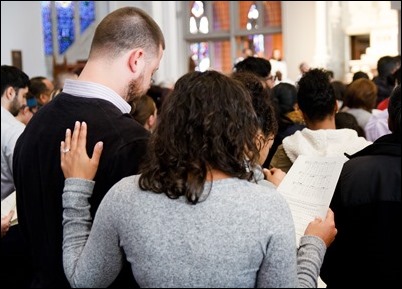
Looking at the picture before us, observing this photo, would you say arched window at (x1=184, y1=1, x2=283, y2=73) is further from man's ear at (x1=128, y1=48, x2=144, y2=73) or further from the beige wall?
man's ear at (x1=128, y1=48, x2=144, y2=73)

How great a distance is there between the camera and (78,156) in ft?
5.41

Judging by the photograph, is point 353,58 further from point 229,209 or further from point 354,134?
point 229,209

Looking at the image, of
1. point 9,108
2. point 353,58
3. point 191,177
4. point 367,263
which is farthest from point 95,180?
point 353,58

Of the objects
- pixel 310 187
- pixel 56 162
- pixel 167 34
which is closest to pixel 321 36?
pixel 167 34

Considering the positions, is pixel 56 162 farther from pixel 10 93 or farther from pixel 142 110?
pixel 10 93

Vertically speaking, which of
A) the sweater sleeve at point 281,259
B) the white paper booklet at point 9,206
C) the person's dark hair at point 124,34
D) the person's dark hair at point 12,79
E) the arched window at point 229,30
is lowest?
the white paper booklet at point 9,206

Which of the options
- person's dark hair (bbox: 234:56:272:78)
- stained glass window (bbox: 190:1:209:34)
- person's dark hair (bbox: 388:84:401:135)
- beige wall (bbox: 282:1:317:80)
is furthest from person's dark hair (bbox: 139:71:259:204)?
stained glass window (bbox: 190:1:209:34)

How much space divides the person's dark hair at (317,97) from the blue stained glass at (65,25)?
1596 centimetres

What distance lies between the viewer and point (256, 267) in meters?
1.43

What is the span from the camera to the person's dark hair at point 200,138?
1.42 meters

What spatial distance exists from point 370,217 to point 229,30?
14114 mm

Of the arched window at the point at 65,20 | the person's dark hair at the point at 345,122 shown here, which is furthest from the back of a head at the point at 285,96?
the arched window at the point at 65,20

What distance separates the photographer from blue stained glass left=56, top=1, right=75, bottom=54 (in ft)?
60.2

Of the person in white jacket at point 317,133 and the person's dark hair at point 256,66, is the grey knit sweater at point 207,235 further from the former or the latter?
the person's dark hair at point 256,66
